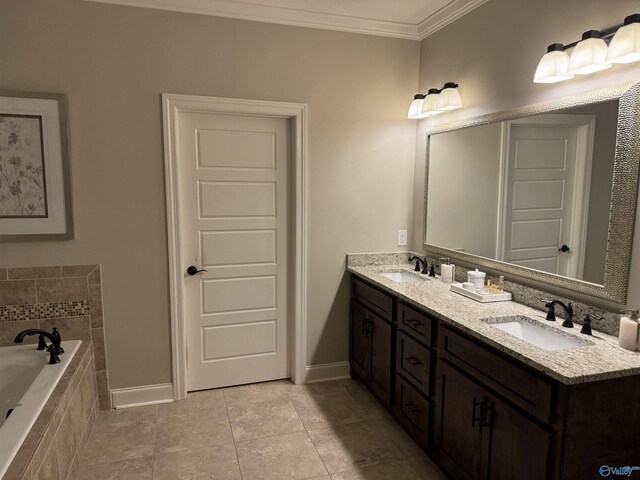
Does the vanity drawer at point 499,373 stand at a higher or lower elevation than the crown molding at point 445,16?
lower

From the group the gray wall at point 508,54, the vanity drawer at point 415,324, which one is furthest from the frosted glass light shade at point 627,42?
the vanity drawer at point 415,324

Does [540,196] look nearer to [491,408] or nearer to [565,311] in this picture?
[565,311]

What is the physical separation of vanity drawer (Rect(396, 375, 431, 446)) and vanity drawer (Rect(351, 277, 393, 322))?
0.41 m

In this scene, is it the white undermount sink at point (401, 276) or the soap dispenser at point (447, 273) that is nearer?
the soap dispenser at point (447, 273)

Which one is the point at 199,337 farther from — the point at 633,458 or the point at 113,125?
the point at 633,458

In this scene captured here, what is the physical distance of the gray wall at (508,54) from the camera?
1917 millimetres

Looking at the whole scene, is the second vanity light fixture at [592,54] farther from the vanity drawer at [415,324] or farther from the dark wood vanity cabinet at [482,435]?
the dark wood vanity cabinet at [482,435]

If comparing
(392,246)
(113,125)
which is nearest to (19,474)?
(113,125)

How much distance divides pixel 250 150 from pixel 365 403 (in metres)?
2.00

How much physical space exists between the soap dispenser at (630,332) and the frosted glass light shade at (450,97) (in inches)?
64.3

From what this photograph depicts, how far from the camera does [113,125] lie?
278 centimetres

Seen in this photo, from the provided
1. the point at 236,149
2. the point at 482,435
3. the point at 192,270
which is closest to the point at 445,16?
the point at 236,149

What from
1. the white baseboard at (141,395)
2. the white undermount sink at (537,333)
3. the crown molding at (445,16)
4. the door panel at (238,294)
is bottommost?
the white baseboard at (141,395)

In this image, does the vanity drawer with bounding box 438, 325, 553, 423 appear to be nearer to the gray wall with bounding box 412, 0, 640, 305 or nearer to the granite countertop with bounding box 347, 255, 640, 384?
the granite countertop with bounding box 347, 255, 640, 384
